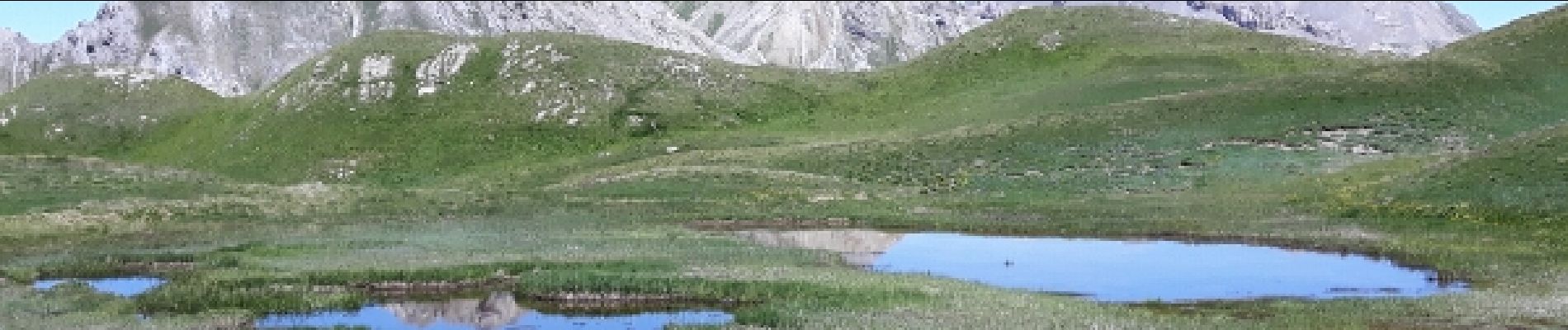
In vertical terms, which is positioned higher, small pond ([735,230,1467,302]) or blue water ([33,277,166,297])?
small pond ([735,230,1467,302])

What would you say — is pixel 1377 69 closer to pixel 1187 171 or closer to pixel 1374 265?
pixel 1187 171

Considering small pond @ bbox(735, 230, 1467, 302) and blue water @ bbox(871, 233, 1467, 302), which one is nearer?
blue water @ bbox(871, 233, 1467, 302)

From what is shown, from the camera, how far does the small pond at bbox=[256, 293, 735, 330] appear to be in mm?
28344

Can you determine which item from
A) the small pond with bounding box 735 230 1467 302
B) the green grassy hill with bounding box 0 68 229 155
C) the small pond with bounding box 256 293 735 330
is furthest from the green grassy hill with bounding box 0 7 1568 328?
the small pond with bounding box 735 230 1467 302

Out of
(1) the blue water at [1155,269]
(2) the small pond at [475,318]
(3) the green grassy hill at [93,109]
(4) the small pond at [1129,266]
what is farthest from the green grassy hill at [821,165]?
(1) the blue water at [1155,269]

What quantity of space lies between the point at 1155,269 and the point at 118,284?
31412 mm

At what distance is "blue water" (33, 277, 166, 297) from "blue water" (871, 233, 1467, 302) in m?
21.9

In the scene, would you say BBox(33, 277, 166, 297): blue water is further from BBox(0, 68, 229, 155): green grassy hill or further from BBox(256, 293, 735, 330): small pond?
BBox(0, 68, 229, 155): green grassy hill

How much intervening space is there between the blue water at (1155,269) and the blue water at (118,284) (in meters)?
21.9

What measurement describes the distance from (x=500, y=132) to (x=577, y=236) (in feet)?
223

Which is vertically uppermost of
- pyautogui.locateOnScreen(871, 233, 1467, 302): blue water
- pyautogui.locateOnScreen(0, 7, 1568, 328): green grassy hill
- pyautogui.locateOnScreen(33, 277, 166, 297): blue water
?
pyautogui.locateOnScreen(0, 7, 1568, 328): green grassy hill

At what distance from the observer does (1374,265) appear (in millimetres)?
41562

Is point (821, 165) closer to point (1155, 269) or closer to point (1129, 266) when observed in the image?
point (1129, 266)

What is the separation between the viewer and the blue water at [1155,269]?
114ft
